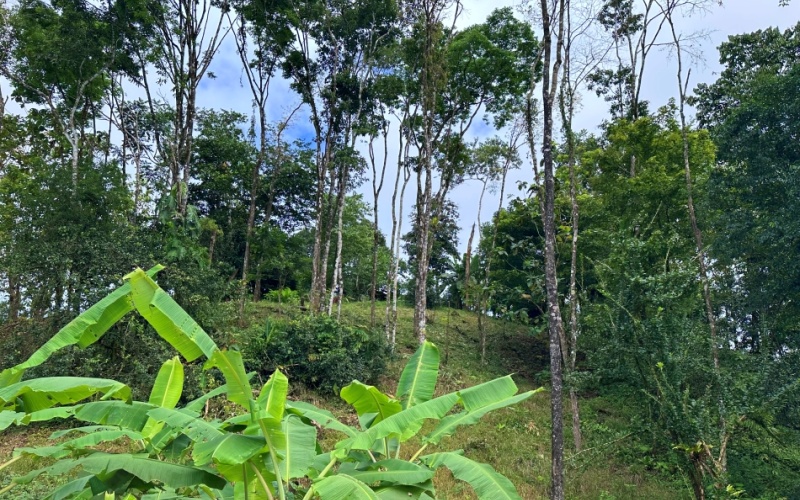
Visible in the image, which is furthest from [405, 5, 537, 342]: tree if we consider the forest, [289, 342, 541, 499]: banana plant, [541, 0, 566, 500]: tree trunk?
[289, 342, 541, 499]: banana plant

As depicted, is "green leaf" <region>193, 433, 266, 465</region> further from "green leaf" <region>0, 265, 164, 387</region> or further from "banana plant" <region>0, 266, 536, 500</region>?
"green leaf" <region>0, 265, 164, 387</region>

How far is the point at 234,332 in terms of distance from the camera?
510 inches

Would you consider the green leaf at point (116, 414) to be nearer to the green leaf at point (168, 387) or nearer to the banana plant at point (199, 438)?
the banana plant at point (199, 438)

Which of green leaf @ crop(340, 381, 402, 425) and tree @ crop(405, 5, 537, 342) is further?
tree @ crop(405, 5, 537, 342)

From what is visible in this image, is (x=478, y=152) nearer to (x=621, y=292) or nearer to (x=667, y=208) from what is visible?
(x=667, y=208)

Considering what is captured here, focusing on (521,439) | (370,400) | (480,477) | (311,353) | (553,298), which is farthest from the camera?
(311,353)

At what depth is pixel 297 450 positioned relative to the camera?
298 centimetres

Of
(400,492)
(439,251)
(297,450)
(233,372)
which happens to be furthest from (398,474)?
(439,251)

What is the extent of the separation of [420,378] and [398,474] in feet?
3.69

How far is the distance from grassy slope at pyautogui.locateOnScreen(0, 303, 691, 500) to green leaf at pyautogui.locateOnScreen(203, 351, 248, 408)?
4.80m

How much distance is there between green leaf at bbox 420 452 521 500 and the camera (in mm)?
3043

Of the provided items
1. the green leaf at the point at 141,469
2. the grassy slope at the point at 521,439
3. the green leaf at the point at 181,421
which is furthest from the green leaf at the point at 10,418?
the grassy slope at the point at 521,439

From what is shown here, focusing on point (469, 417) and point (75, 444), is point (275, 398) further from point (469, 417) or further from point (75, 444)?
point (469, 417)

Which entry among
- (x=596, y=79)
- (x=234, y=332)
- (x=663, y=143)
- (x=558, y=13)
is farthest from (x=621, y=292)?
(x=596, y=79)
